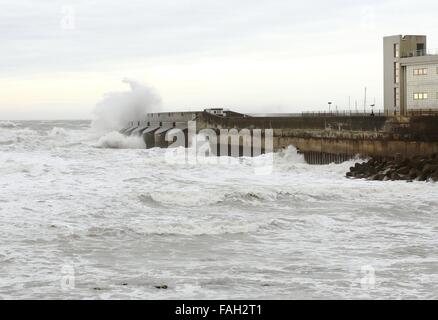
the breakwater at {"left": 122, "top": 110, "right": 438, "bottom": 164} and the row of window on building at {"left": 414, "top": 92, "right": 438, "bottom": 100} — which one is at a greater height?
the row of window on building at {"left": 414, "top": 92, "right": 438, "bottom": 100}

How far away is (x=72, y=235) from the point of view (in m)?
13.0

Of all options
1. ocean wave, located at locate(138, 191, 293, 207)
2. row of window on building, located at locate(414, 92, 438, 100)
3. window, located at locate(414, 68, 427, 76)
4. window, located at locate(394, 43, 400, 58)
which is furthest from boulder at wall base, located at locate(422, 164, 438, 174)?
window, located at locate(394, 43, 400, 58)

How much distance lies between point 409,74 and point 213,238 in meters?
31.9

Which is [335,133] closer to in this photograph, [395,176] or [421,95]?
[395,176]

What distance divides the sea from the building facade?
17834 mm

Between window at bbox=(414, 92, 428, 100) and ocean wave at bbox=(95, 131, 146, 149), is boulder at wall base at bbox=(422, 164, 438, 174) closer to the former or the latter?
window at bbox=(414, 92, 428, 100)

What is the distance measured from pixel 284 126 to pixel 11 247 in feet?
84.6

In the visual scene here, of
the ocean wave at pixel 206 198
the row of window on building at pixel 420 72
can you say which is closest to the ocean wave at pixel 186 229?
the ocean wave at pixel 206 198

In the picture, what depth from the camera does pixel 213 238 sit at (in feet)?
42.5

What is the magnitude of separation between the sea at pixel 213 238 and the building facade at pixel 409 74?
17834mm

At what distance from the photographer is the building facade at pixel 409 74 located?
39.5 metres

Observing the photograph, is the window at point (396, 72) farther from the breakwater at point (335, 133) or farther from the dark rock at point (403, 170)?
the dark rock at point (403, 170)

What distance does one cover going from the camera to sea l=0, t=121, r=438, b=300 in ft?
29.9
